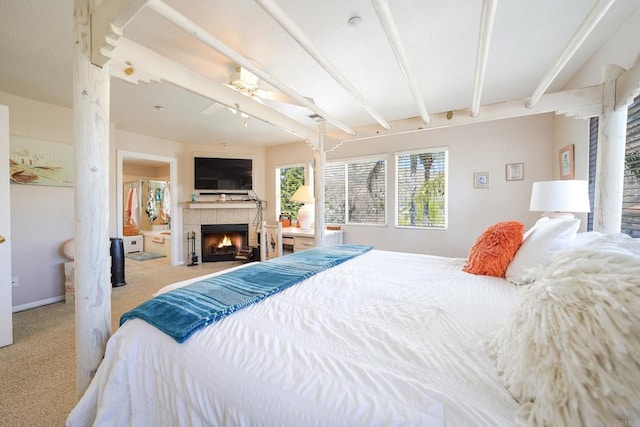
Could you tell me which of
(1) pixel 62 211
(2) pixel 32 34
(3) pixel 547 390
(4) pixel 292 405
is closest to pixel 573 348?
(3) pixel 547 390

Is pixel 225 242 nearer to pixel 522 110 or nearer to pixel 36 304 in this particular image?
pixel 36 304

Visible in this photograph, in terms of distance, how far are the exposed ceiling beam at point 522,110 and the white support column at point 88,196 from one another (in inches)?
89.2

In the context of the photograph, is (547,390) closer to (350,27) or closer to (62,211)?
(350,27)

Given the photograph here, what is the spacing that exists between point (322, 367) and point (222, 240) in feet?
16.9

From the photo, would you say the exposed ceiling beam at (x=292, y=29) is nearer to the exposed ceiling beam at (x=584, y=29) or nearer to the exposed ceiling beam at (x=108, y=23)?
the exposed ceiling beam at (x=108, y=23)

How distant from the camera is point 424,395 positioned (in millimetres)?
639

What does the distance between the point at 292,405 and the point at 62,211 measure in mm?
4115

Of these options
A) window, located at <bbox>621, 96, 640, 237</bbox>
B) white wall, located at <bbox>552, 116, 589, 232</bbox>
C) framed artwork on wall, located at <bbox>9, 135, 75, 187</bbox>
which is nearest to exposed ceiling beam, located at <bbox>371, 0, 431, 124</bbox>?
window, located at <bbox>621, 96, 640, 237</bbox>

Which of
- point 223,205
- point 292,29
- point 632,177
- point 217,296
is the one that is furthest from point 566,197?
point 223,205

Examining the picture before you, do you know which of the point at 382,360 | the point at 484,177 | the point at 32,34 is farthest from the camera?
the point at 484,177

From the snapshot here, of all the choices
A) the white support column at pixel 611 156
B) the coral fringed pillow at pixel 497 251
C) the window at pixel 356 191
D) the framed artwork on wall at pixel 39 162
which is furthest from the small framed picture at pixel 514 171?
the framed artwork on wall at pixel 39 162

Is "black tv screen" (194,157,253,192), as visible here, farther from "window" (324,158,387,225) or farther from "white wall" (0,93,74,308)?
"white wall" (0,93,74,308)

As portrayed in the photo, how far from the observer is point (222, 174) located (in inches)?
205

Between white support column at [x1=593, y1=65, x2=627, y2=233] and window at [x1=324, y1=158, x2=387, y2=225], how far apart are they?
2.60 meters
